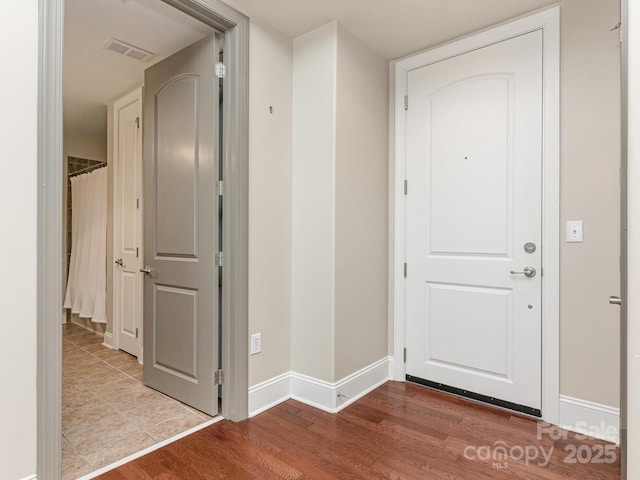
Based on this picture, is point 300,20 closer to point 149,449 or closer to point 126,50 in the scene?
point 126,50

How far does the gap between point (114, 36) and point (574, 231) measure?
3.18 metres

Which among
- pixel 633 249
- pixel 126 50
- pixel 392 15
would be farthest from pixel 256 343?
pixel 126 50

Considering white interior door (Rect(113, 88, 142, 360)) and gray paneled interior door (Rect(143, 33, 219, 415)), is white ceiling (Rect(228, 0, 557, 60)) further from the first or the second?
white interior door (Rect(113, 88, 142, 360))

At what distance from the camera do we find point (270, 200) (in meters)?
2.43

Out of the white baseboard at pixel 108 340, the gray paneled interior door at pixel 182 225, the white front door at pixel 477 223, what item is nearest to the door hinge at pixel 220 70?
the gray paneled interior door at pixel 182 225

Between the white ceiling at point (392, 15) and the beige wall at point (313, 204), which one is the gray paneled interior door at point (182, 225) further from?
the beige wall at point (313, 204)

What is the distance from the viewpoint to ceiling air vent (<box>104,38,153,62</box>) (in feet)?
8.61

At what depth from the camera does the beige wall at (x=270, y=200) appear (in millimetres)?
2318

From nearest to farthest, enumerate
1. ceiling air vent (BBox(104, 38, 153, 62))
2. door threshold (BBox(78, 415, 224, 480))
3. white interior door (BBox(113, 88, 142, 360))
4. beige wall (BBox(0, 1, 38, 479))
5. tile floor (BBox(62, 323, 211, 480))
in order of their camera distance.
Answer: beige wall (BBox(0, 1, 38, 479)), door threshold (BBox(78, 415, 224, 480)), tile floor (BBox(62, 323, 211, 480)), ceiling air vent (BBox(104, 38, 153, 62)), white interior door (BBox(113, 88, 142, 360))

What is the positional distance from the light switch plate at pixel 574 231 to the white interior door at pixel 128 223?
3.27m

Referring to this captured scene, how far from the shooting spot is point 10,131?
1.37m

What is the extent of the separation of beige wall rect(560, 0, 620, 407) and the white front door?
149 millimetres

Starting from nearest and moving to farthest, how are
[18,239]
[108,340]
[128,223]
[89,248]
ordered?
[18,239] < [128,223] < [108,340] < [89,248]

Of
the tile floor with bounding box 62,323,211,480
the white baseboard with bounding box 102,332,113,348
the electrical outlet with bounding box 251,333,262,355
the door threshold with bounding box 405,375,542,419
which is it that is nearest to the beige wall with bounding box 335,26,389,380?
the door threshold with bounding box 405,375,542,419
